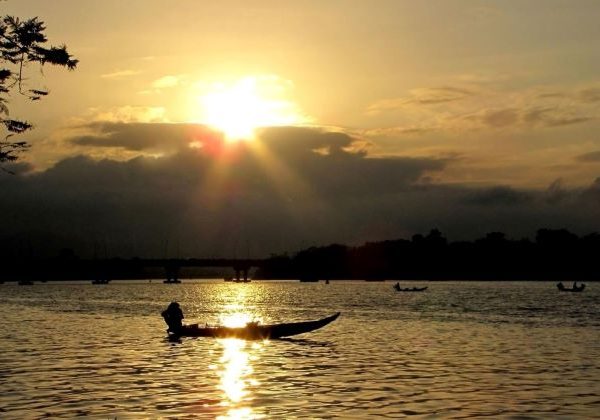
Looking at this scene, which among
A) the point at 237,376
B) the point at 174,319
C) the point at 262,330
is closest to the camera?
the point at 237,376

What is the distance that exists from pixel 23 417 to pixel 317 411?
10.7 meters

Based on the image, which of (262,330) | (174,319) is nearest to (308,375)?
(262,330)

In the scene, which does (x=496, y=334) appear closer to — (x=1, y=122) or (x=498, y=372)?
(x=498, y=372)

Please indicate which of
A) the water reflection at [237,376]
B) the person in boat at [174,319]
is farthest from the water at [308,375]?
the person in boat at [174,319]

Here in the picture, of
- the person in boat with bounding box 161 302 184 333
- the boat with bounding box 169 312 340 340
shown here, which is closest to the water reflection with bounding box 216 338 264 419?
the boat with bounding box 169 312 340 340

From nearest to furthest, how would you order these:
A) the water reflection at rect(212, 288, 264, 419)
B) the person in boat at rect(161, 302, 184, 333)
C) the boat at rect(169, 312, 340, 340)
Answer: the water reflection at rect(212, 288, 264, 419), the boat at rect(169, 312, 340, 340), the person in boat at rect(161, 302, 184, 333)

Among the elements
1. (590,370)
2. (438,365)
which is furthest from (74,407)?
(590,370)

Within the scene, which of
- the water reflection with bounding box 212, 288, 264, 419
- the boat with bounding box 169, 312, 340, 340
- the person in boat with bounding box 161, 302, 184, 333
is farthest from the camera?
the person in boat with bounding box 161, 302, 184, 333

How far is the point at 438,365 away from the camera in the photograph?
151 feet

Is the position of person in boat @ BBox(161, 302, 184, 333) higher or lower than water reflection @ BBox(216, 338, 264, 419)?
higher

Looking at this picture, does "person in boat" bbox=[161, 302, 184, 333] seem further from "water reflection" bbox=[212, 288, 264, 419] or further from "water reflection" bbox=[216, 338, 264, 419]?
"water reflection" bbox=[216, 338, 264, 419]

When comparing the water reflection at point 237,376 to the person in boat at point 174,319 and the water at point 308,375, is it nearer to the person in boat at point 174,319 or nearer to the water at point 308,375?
the water at point 308,375

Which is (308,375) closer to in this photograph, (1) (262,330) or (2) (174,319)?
(1) (262,330)

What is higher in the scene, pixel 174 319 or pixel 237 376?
pixel 174 319
